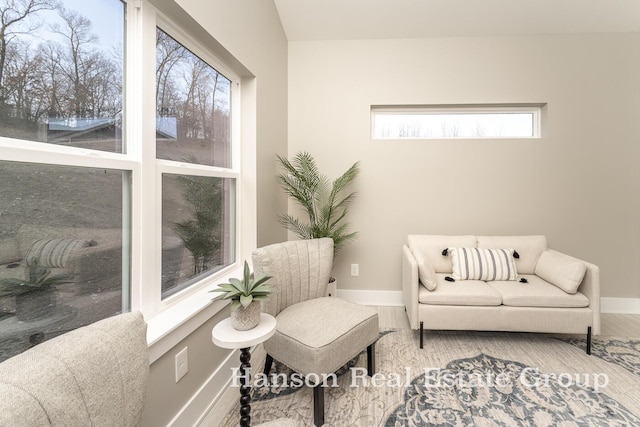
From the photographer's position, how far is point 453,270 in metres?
2.43

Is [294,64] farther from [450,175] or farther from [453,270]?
[453,270]

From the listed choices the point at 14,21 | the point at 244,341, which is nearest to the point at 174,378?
the point at 244,341

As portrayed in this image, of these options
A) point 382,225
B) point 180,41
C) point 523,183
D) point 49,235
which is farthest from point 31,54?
point 523,183

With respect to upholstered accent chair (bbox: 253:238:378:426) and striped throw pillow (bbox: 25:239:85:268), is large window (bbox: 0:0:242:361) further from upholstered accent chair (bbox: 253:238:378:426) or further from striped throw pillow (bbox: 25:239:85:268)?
upholstered accent chair (bbox: 253:238:378:426)

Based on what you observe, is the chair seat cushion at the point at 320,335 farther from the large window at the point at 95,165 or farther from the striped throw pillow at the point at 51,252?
the striped throw pillow at the point at 51,252

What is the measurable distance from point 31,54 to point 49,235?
0.59m

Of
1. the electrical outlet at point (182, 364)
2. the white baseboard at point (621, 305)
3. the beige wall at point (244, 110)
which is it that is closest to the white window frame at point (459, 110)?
the beige wall at point (244, 110)

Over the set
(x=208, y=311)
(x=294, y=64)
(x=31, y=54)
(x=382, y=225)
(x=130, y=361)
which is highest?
(x=294, y=64)

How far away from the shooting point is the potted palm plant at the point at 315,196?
2564 millimetres

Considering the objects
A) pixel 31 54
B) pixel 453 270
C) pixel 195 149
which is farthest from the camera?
pixel 453 270

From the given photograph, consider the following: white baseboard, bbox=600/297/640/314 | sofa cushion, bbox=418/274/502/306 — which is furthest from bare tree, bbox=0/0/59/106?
white baseboard, bbox=600/297/640/314

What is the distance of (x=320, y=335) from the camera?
1.45 meters

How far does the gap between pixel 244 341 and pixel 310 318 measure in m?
0.61

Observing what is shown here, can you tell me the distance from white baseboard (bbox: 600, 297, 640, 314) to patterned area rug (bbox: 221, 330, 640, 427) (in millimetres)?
665
